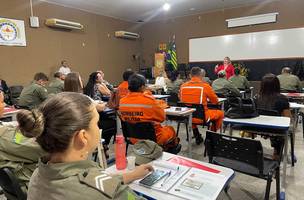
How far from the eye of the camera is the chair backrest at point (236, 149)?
5.96 ft

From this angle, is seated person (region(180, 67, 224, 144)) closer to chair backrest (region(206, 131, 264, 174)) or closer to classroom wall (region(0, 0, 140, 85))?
chair backrest (region(206, 131, 264, 174))

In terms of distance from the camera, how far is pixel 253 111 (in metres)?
2.73

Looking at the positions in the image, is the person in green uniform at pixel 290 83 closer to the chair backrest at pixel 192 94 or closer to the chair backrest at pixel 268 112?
the chair backrest at pixel 192 94

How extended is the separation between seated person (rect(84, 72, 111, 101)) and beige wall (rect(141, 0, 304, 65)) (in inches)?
221

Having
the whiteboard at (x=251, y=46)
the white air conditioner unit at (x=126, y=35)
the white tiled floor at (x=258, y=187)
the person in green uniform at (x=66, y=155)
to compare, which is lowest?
the white tiled floor at (x=258, y=187)

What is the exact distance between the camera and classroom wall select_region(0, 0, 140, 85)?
654 centimetres

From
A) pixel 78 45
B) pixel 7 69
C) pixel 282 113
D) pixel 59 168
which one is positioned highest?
pixel 78 45

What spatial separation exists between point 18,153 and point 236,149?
157 centimetres

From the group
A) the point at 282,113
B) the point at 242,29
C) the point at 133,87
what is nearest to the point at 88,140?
the point at 133,87

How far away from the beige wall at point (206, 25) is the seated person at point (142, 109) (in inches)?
271

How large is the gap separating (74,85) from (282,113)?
9.13 feet

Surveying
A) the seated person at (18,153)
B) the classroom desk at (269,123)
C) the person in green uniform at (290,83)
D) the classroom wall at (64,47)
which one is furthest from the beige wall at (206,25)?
the seated person at (18,153)

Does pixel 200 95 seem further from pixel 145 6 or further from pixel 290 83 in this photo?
pixel 145 6

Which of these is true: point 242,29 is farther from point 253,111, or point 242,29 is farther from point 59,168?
point 59,168
